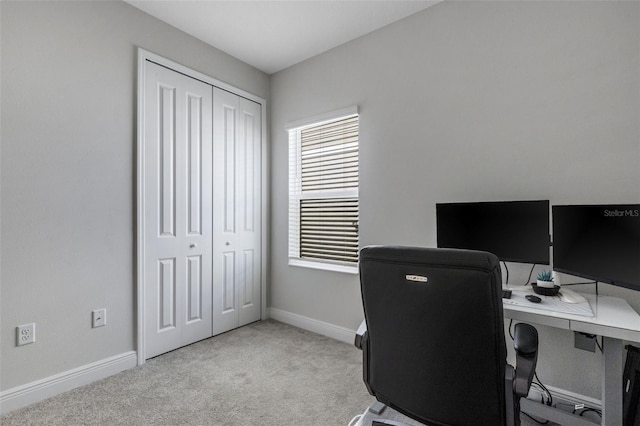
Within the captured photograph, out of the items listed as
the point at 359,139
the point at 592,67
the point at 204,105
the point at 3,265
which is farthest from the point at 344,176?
the point at 3,265

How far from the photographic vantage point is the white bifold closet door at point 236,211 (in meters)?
3.12

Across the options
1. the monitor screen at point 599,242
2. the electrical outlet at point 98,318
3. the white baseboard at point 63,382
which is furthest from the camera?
the electrical outlet at point 98,318

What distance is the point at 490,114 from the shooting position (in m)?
2.22

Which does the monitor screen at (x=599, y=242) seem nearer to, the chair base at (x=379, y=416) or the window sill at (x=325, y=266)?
the chair base at (x=379, y=416)

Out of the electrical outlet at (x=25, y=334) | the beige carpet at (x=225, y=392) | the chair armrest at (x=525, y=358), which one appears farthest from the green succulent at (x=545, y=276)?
the electrical outlet at (x=25, y=334)

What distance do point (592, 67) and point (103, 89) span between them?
3294mm

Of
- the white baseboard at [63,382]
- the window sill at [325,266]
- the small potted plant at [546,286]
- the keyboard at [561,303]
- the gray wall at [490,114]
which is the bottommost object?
the white baseboard at [63,382]

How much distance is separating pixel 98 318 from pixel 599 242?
10.6 feet

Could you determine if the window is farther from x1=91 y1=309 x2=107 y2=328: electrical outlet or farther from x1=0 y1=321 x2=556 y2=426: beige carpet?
x1=91 y1=309 x2=107 y2=328: electrical outlet

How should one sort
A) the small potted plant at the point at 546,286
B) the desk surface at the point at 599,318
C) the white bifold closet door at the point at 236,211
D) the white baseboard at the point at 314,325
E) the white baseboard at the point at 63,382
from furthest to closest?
the white bifold closet door at the point at 236,211
the white baseboard at the point at 314,325
the white baseboard at the point at 63,382
the small potted plant at the point at 546,286
the desk surface at the point at 599,318

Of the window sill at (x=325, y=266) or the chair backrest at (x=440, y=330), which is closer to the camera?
the chair backrest at (x=440, y=330)

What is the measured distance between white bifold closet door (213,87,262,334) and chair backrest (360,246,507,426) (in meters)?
2.22

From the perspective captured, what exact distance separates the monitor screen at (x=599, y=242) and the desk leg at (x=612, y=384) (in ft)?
1.00

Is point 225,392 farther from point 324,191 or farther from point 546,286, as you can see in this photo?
point 546,286
